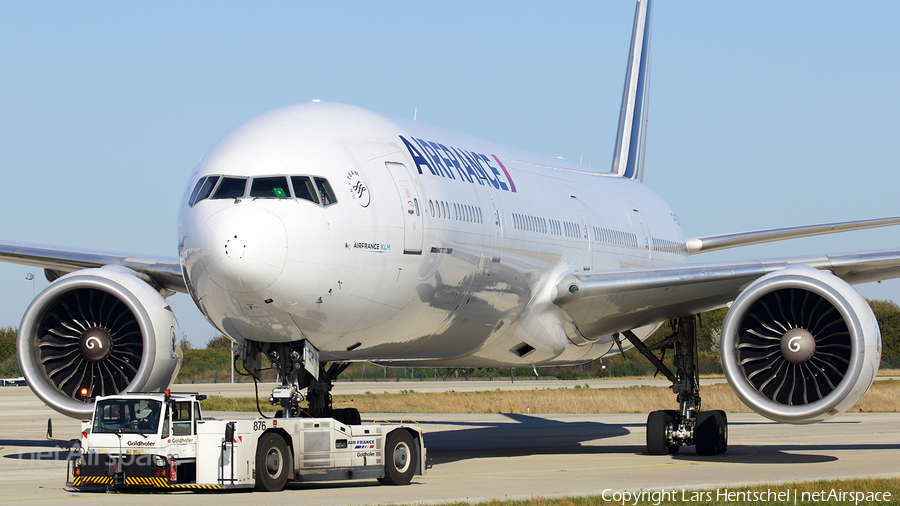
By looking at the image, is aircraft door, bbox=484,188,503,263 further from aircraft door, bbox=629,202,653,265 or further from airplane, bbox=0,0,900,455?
aircraft door, bbox=629,202,653,265

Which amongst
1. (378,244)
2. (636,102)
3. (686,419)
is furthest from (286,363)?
(636,102)

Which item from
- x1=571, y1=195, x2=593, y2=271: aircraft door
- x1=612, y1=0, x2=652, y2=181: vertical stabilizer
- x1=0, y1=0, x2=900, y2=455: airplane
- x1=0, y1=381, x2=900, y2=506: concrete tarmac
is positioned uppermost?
x1=612, y1=0, x2=652, y2=181: vertical stabilizer

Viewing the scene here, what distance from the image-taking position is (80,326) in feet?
53.1

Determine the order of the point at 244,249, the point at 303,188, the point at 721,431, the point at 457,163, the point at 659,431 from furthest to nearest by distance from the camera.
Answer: the point at 721,431 → the point at 659,431 → the point at 457,163 → the point at 303,188 → the point at 244,249

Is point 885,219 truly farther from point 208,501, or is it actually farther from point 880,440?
point 208,501

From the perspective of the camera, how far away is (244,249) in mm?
11359

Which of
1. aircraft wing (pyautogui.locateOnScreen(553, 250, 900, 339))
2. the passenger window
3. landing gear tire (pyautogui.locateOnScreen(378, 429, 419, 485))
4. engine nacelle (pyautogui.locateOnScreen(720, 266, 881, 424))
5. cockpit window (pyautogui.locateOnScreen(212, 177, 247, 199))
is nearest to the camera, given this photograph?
cockpit window (pyautogui.locateOnScreen(212, 177, 247, 199))

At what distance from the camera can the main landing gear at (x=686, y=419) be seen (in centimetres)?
1847

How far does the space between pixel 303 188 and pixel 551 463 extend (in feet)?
22.9

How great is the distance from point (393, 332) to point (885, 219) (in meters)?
10.7

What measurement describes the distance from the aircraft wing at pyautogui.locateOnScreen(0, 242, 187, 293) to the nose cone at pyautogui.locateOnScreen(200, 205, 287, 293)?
204 inches

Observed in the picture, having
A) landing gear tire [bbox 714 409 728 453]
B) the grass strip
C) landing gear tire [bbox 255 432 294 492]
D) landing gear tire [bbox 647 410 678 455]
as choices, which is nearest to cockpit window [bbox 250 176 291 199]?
landing gear tire [bbox 255 432 294 492]

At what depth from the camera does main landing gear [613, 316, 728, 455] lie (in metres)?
18.5

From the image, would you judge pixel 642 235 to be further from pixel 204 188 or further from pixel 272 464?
pixel 204 188
